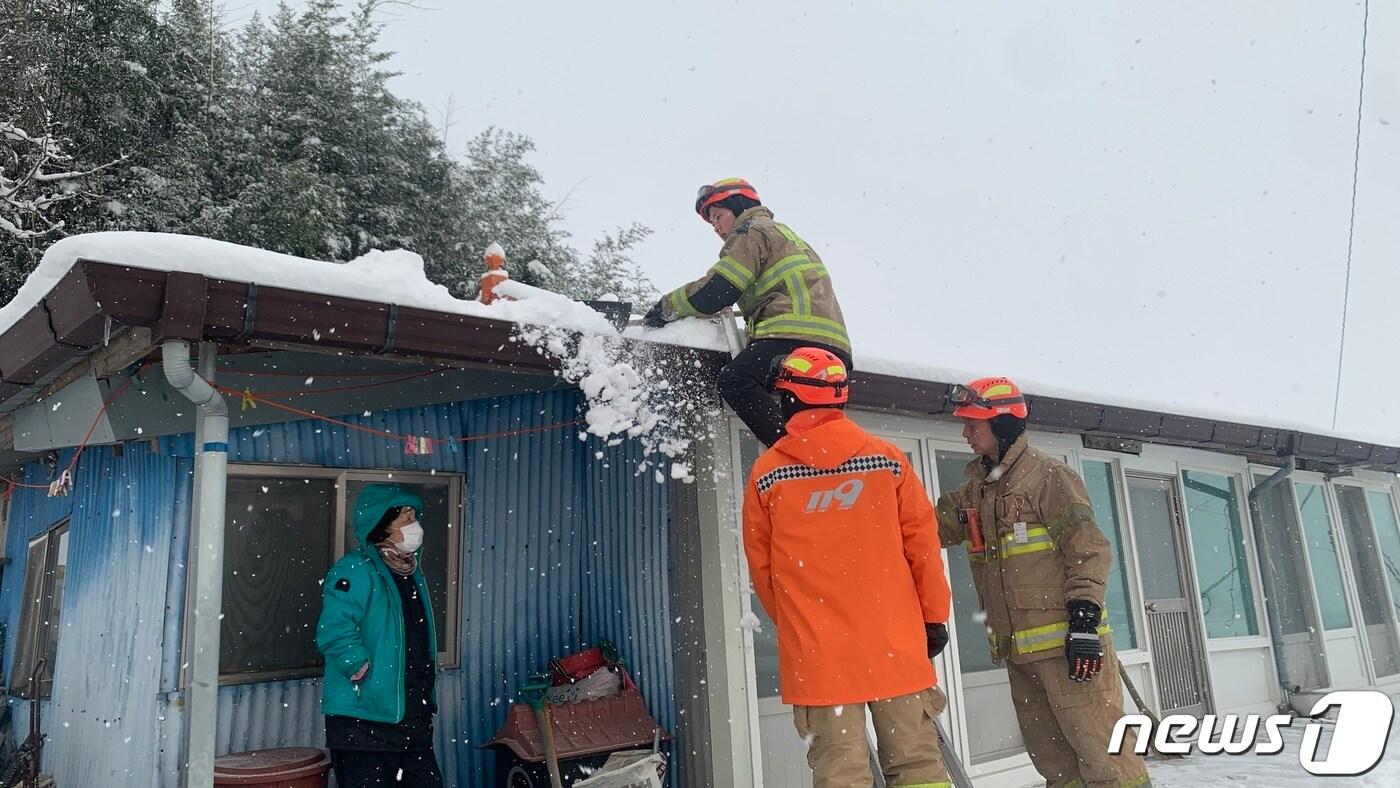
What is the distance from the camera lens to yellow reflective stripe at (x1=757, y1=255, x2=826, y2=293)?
4379 mm

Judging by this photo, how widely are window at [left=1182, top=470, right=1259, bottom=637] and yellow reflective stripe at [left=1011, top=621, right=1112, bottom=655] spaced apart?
545cm

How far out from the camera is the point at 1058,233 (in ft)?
400

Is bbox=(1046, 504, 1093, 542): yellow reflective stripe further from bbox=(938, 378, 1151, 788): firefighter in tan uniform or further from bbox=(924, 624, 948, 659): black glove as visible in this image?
bbox=(924, 624, 948, 659): black glove

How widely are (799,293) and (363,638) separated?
2480 mm

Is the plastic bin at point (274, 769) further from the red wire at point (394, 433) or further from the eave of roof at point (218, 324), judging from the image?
the eave of roof at point (218, 324)

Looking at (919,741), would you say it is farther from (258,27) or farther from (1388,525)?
(258,27)

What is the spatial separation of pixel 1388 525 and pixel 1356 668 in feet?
7.79

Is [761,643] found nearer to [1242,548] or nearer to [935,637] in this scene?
[935,637]

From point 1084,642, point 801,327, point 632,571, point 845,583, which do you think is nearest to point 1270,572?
point 1084,642

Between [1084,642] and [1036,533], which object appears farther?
[1036,533]

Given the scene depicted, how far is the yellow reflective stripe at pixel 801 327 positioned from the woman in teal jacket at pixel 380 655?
1883 millimetres

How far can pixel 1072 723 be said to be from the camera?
3.88 meters

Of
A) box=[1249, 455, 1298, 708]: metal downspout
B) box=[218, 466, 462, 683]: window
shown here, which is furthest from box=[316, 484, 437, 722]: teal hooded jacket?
box=[1249, 455, 1298, 708]: metal downspout

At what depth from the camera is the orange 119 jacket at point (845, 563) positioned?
3104 mm
